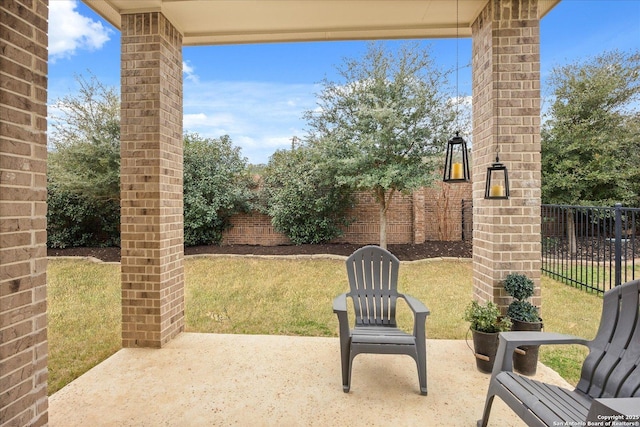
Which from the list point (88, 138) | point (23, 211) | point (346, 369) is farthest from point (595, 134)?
point (88, 138)

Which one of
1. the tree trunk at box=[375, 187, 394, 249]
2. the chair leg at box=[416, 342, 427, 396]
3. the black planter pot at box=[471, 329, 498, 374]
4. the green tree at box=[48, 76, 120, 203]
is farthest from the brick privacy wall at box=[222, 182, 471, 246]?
the chair leg at box=[416, 342, 427, 396]

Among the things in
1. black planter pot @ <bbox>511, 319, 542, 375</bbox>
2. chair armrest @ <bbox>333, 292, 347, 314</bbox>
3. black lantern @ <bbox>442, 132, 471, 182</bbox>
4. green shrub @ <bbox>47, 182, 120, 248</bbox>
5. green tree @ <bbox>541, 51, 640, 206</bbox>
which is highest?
green tree @ <bbox>541, 51, 640, 206</bbox>

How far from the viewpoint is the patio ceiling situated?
3.00 m

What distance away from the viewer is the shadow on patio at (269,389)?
2.15 metres

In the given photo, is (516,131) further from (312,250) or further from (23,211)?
(312,250)

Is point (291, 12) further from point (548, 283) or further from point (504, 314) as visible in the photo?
point (548, 283)

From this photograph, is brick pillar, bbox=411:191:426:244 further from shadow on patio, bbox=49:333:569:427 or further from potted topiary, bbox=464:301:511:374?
potted topiary, bbox=464:301:511:374

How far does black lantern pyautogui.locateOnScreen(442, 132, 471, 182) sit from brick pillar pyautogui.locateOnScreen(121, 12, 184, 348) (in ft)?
8.77

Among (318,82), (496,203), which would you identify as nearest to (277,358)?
(496,203)

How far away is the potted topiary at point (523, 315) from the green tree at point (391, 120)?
182 inches

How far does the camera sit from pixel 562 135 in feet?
26.2

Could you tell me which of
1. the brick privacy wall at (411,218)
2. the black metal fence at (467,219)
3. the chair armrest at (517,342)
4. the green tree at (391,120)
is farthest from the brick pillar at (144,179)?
the black metal fence at (467,219)

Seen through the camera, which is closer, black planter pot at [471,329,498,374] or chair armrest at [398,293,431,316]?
chair armrest at [398,293,431,316]

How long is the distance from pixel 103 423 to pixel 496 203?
11.1 ft
